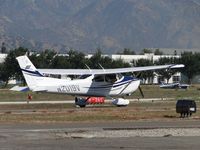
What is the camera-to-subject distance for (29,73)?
2162 inches

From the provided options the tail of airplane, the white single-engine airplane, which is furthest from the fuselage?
the tail of airplane

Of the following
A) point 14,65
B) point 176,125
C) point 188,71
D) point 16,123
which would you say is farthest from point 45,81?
point 188,71

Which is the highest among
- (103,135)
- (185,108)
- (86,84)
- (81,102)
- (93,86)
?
(86,84)

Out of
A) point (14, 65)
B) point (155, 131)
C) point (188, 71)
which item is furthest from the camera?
point (188, 71)

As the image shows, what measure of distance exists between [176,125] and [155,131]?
12.9 ft

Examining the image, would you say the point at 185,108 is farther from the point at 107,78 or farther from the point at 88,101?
the point at 88,101

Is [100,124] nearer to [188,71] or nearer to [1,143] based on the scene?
[1,143]

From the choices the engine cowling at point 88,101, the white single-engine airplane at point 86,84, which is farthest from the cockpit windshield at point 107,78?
the engine cowling at point 88,101

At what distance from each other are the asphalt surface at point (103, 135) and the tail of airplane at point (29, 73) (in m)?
18.9

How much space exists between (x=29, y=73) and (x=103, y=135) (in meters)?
26.5

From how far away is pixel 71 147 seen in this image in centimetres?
2459

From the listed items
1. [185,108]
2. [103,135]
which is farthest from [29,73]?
[103,135]

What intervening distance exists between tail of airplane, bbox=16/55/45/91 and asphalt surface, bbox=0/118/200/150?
18.9 meters

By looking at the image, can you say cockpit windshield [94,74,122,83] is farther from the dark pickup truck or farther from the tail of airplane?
the dark pickup truck
